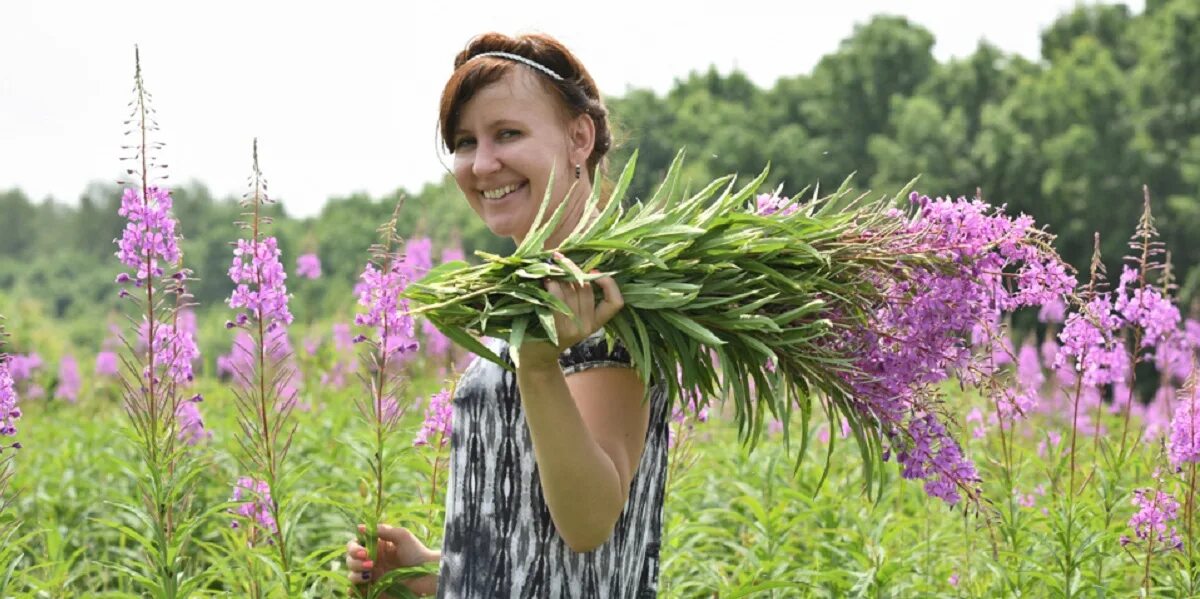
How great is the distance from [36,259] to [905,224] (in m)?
138

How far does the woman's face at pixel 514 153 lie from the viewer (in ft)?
9.86

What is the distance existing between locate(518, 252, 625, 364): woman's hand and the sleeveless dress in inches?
8.8

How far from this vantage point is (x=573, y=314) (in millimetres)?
2492

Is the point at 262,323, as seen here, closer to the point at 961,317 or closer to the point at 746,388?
the point at 746,388

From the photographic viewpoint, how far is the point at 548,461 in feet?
8.58

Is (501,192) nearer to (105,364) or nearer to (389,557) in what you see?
(389,557)

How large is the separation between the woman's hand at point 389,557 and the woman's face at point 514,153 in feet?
3.21

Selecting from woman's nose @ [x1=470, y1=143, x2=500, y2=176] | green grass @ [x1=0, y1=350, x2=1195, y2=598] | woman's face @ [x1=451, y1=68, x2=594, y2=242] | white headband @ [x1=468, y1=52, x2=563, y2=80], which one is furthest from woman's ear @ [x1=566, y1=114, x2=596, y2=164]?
Answer: green grass @ [x1=0, y1=350, x2=1195, y2=598]

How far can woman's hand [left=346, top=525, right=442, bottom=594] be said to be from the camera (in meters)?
3.56

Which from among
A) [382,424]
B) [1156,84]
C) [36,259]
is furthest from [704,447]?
[36,259]

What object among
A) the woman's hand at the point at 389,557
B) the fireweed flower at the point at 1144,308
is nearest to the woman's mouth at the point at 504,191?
the woman's hand at the point at 389,557

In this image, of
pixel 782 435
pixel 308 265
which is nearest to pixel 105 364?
pixel 308 265

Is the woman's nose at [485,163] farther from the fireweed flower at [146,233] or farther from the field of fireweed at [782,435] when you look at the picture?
the fireweed flower at [146,233]

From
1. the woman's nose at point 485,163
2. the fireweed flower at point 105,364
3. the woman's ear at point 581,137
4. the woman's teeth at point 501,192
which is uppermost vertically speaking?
the fireweed flower at point 105,364
